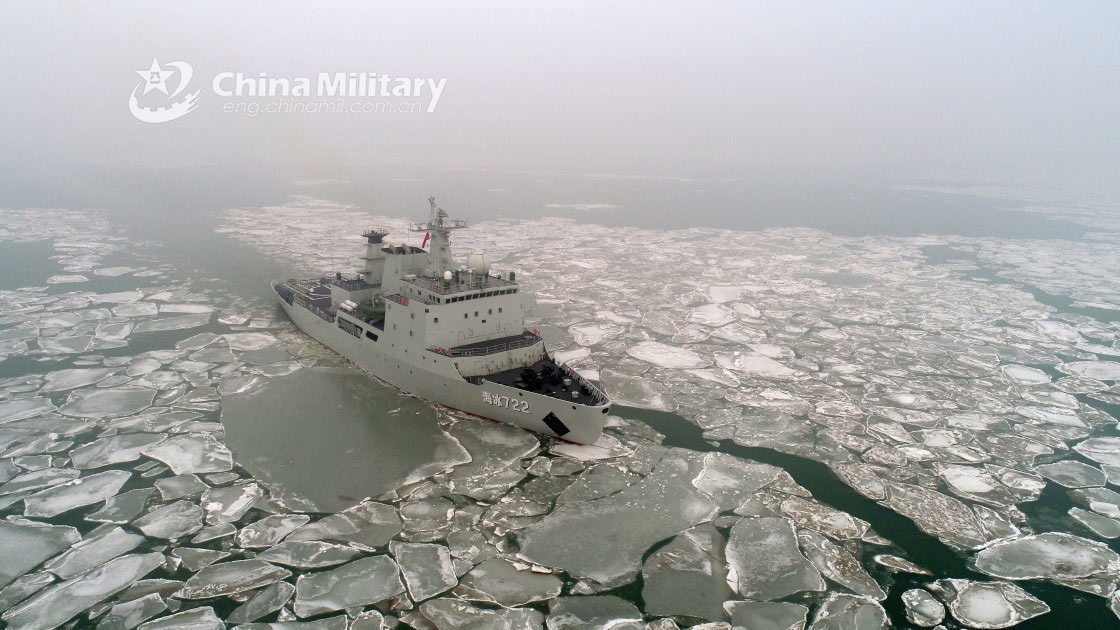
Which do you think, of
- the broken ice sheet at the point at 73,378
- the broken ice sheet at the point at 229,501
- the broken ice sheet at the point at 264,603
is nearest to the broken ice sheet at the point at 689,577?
the broken ice sheet at the point at 264,603

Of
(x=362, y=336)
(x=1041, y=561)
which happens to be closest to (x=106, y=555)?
(x=362, y=336)

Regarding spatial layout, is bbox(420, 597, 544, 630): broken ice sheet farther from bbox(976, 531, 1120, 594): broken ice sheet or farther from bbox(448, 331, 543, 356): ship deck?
bbox(976, 531, 1120, 594): broken ice sheet

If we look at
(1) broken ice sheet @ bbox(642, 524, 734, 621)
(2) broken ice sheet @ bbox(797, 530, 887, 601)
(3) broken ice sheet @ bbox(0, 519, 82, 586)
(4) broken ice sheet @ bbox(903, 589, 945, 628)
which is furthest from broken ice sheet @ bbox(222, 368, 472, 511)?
(4) broken ice sheet @ bbox(903, 589, 945, 628)

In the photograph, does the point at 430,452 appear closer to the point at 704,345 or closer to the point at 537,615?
the point at 537,615

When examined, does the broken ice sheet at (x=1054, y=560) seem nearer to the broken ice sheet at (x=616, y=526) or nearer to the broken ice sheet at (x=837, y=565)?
the broken ice sheet at (x=837, y=565)

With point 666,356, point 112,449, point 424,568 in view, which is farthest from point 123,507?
point 666,356

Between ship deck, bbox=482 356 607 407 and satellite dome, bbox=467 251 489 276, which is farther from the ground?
satellite dome, bbox=467 251 489 276
